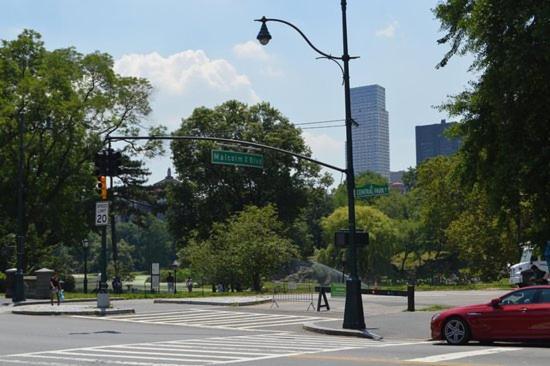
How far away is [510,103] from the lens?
20.0 m

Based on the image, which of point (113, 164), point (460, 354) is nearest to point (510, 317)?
point (460, 354)

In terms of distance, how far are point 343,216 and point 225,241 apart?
102 feet

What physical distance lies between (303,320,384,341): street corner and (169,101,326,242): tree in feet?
174

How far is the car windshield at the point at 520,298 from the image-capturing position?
17484mm

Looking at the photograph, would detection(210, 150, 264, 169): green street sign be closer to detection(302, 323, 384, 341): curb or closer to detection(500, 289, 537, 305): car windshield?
detection(302, 323, 384, 341): curb

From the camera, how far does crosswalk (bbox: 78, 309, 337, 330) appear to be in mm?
26547

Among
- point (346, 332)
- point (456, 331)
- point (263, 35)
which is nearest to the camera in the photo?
point (456, 331)

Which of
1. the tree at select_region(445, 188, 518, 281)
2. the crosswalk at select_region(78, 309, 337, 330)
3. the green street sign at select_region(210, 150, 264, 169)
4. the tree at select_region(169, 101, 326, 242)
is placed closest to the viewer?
the green street sign at select_region(210, 150, 264, 169)

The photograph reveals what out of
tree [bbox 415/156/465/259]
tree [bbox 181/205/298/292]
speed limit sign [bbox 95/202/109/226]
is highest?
tree [bbox 415/156/465/259]

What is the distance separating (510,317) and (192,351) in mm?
6807

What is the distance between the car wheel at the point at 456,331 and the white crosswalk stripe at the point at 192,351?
1825 mm

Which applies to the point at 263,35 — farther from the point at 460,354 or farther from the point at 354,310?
the point at 460,354

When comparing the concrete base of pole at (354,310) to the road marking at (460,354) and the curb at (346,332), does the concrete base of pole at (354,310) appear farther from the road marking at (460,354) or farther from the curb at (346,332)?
the road marking at (460,354)

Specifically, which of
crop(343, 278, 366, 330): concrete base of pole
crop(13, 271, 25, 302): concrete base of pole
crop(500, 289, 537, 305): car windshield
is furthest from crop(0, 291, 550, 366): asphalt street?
crop(13, 271, 25, 302): concrete base of pole
